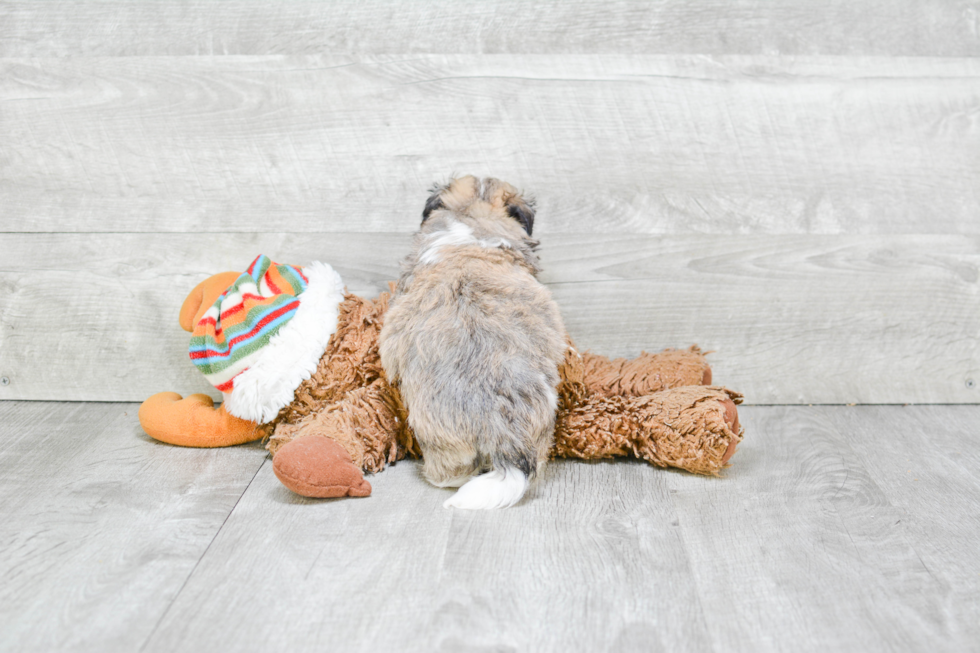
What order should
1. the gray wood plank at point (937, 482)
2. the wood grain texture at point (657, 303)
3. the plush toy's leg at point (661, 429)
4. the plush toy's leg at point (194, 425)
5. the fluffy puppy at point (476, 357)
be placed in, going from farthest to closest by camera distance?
the wood grain texture at point (657, 303), the plush toy's leg at point (194, 425), the plush toy's leg at point (661, 429), the fluffy puppy at point (476, 357), the gray wood plank at point (937, 482)

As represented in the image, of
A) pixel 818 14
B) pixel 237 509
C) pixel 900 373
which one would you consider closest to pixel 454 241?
pixel 237 509

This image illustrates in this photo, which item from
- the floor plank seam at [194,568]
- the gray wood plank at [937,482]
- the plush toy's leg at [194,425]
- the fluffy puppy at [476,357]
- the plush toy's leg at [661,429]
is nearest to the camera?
the floor plank seam at [194,568]

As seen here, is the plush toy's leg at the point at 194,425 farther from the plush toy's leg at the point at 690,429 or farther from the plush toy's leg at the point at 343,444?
the plush toy's leg at the point at 690,429

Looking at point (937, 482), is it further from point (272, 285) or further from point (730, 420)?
point (272, 285)

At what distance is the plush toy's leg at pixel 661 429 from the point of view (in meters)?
1.16

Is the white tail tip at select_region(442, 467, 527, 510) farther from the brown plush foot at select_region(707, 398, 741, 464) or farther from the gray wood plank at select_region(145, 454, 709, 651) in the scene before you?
the brown plush foot at select_region(707, 398, 741, 464)

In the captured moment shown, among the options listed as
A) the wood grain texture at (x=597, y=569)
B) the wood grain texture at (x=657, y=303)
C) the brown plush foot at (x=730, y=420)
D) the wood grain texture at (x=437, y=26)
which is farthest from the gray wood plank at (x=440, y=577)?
the wood grain texture at (x=437, y=26)

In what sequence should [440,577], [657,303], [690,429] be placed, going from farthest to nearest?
[657,303]
[690,429]
[440,577]

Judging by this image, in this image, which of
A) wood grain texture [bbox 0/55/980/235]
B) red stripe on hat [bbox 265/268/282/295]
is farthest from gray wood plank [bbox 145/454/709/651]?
wood grain texture [bbox 0/55/980/235]

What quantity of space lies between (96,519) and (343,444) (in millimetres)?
347

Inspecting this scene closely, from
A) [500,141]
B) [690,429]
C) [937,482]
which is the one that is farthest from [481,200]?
[937,482]

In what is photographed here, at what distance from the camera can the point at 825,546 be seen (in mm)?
1009

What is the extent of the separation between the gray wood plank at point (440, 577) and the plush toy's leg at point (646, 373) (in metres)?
0.18

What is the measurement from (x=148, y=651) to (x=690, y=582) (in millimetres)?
610
